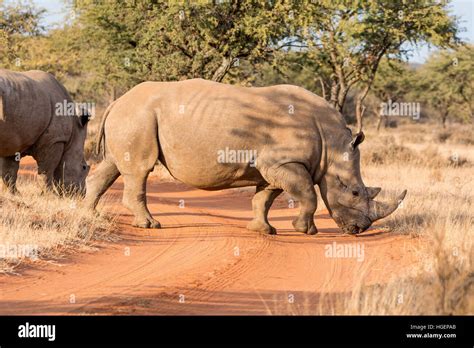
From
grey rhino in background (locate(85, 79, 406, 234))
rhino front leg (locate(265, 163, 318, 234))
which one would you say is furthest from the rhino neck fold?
rhino front leg (locate(265, 163, 318, 234))

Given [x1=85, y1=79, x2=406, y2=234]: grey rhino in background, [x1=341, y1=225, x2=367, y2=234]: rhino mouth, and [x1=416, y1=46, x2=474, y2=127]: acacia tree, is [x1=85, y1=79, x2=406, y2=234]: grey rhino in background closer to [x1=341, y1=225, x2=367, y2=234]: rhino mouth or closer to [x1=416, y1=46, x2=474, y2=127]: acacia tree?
[x1=341, y1=225, x2=367, y2=234]: rhino mouth

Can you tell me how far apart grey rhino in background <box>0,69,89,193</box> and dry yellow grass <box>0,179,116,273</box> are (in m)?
0.87

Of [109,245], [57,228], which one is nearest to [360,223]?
[109,245]

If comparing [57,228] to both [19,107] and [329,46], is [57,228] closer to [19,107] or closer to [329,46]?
[19,107]

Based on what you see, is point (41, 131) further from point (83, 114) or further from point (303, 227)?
point (303, 227)

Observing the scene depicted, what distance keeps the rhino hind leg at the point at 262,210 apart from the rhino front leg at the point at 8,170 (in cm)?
458

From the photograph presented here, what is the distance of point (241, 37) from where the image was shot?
1962 centimetres

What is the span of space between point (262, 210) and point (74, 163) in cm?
387

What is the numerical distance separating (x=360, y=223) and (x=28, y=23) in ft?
54.9

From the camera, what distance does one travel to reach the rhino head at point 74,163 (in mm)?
12453

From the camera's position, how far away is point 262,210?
10.6 metres

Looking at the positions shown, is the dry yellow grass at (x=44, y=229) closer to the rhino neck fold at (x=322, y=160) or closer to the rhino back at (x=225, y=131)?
the rhino back at (x=225, y=131)

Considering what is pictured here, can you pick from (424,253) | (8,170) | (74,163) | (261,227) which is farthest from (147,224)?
(424,253)

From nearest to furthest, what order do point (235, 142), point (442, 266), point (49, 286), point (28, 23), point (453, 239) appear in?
point (442, 266), point (49, 286), point (453, 239), point (235, 142), point (28, 23)
